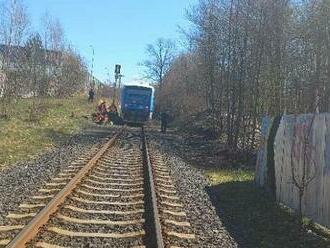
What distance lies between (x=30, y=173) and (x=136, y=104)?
30621 mm

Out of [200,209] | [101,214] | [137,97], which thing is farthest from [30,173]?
[137,97]

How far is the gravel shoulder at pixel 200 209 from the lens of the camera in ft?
27.1

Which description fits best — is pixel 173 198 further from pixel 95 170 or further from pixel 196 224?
pixel 95 170

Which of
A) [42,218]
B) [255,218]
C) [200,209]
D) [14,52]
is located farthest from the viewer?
[14,52]

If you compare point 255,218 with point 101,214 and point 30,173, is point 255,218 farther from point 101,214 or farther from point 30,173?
point 30,173

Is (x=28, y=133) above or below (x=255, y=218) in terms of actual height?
above

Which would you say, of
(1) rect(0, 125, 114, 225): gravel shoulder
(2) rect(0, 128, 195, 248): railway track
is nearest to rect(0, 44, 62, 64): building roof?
(1) rect(0, 125, 114, 225): gravel shoulder

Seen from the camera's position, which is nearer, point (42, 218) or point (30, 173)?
point (42, 218)

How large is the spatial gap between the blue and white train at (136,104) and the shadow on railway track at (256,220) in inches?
1204

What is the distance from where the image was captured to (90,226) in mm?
8297

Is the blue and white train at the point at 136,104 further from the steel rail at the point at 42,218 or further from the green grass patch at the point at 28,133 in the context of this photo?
the steel rail at the point at 42,218

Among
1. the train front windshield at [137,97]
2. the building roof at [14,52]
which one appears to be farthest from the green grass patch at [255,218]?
the train front windshield at [137,97]

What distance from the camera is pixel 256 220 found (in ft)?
33.8

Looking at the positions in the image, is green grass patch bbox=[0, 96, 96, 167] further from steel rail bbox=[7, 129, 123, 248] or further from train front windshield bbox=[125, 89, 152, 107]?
steel rail bbox=[7, 129, 123, 248]
